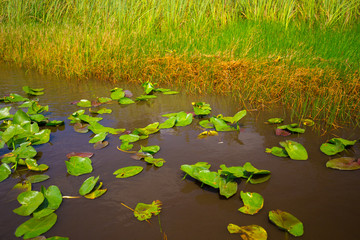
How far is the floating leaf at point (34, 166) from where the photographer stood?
69.3 inches

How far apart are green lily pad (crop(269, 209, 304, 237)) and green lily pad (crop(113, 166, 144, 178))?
2.59 feet

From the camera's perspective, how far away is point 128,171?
68.1 inches

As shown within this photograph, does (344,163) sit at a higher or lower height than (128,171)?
higher

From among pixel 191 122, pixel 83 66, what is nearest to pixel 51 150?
pixel 191 122

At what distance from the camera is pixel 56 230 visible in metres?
1.32

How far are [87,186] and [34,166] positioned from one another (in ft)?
1.50

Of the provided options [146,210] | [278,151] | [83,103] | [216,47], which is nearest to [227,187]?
[146,210]

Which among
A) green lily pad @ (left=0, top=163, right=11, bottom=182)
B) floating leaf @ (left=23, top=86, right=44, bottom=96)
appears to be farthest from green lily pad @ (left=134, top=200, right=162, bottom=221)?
floating leaf @ (left=23, top=86, right=44, bottom=96)

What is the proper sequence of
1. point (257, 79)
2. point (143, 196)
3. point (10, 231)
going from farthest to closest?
point (257, 79)
point (143, 196)
point (10, 231)

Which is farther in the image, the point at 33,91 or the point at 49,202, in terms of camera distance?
the point at 33,91

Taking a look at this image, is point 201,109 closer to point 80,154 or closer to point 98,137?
point 98,137

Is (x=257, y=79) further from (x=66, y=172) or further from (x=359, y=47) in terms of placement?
(x=66, y=172)

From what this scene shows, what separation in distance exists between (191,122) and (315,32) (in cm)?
339

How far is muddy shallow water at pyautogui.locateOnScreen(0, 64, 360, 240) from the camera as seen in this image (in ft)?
4.33
